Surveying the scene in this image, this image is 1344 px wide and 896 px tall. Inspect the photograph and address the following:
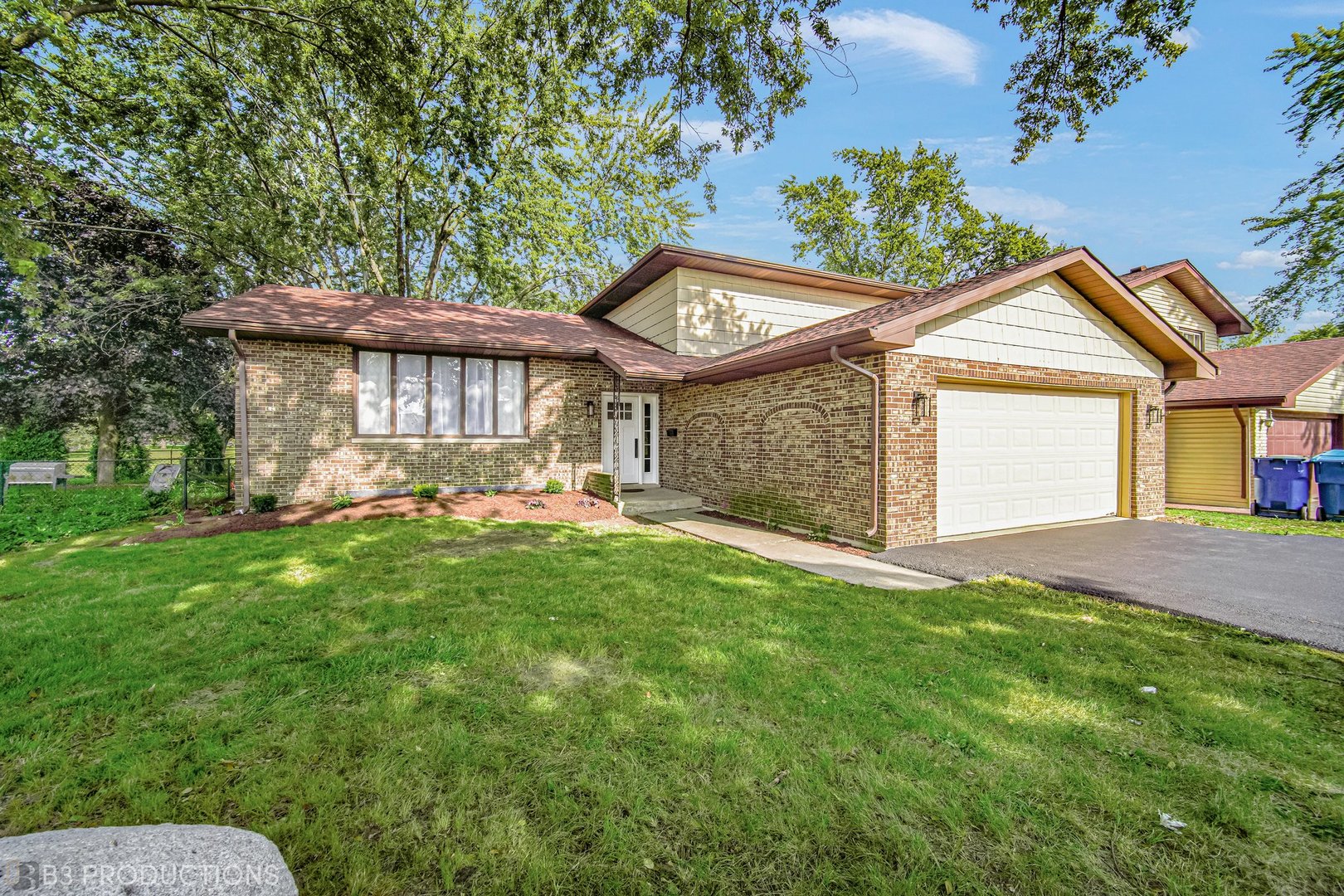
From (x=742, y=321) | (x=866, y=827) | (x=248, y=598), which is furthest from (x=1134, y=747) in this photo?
(x=742, y=321)

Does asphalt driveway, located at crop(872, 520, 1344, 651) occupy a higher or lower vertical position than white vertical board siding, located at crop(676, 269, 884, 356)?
lower

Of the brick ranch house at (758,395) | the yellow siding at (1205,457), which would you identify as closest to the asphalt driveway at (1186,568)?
the brick ranch house at (758,395)

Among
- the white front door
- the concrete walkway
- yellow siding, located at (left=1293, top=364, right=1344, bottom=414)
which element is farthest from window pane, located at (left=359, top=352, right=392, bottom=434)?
yellow siding, located at (left=1293, top=364, right=1344, bottom=414)

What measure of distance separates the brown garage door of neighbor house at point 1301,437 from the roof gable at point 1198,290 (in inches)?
182

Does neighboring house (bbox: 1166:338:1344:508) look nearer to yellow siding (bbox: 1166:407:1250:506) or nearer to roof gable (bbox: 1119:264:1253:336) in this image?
yellow siding (bbox: 1166:407:1250:506)

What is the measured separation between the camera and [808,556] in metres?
7.03

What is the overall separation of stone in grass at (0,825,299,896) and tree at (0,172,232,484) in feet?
58.6

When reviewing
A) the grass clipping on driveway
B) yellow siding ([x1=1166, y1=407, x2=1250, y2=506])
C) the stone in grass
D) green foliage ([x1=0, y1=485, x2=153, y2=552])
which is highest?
yellow siding ([x1=1166, y1=407, x2=1250, y2=506])

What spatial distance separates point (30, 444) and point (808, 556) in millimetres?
25148

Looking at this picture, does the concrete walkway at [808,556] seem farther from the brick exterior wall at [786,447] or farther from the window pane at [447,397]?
the window pane at [447,397]

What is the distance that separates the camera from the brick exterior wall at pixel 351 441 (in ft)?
32.1

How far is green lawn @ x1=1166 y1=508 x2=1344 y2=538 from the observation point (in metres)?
9.19

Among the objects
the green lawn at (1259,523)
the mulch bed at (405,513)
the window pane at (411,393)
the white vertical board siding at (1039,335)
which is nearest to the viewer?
the white vertical board siding at (1039,335)

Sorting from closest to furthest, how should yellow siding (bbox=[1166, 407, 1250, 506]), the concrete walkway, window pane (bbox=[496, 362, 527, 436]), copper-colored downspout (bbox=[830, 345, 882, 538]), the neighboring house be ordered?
the concrete walkway, copper-colored downspout (bbox=[830, 345, 882, 538]), window pane (bbox=[496, 362, 527, 436]), the neighboring house, yellow siding (bbox=[1166, 407, 1250, 506])
